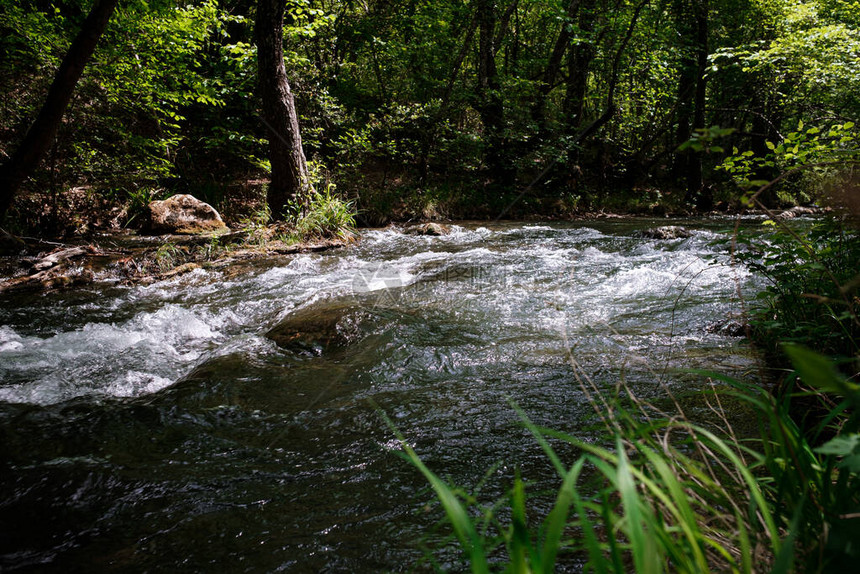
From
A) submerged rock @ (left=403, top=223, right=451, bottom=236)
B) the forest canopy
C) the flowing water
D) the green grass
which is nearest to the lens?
the green grass

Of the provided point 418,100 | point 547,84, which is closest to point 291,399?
point 418,100

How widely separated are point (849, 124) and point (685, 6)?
1468cm

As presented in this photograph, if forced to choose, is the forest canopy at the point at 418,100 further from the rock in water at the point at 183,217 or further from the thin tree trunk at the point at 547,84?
the rock in water at the point at 183,217

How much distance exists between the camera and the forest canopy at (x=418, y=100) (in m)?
7.12

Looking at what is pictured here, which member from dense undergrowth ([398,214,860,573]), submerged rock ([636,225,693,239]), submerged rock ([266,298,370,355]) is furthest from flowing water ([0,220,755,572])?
submerged rock ([636,225,693,239])

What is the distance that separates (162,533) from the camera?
161 cm

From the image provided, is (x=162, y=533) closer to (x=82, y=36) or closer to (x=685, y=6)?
(x=82, y=36)

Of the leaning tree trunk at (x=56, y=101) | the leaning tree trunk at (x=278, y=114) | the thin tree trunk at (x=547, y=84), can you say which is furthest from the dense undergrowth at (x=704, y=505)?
the thin tree trunk at (x=547, y=84)

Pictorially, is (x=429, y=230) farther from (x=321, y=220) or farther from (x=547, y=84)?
(x=547, y=84)

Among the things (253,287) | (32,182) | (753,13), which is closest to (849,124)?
(253,287)

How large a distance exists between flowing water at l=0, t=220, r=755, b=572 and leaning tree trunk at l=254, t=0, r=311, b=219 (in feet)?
9.39

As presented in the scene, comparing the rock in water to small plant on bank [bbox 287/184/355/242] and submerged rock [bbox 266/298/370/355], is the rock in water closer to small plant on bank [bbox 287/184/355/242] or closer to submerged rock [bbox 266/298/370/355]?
small plant on bank [bbox 287/184/355/242]

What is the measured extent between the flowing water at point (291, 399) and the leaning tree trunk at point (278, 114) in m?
2.86

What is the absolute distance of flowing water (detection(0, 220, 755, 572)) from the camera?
1.61 m
